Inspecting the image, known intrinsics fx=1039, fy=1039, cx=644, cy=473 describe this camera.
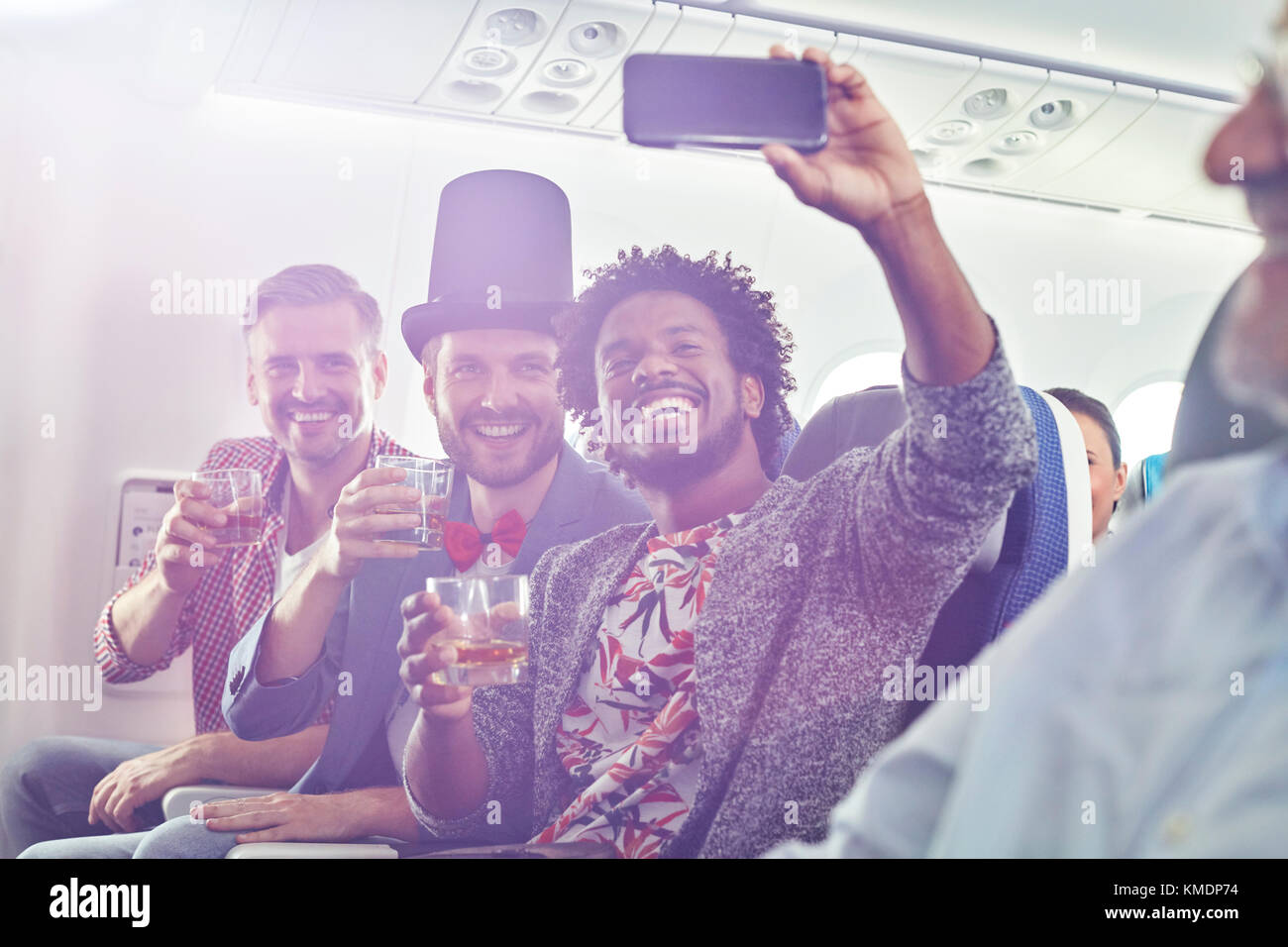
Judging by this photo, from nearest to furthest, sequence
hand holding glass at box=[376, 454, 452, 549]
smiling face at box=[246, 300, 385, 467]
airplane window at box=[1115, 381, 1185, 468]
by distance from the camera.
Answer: hand holding glass at box=[376, 454, 452, 549] < smiling face at box=[246, 300, 385, 467] < airplane window at box=[1115, 381, 1185, 468]

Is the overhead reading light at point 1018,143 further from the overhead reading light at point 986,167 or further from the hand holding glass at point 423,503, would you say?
the hand holding glass at point 423,503

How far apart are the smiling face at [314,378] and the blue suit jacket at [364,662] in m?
0.34

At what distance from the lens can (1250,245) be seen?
263 centimetres

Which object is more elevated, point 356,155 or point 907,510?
point 356,155

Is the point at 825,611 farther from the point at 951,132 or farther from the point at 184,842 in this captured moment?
the point at 951,132

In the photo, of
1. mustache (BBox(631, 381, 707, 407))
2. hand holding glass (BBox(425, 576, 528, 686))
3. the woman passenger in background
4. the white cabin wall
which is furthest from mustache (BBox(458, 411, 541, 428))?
the woman passenger in background

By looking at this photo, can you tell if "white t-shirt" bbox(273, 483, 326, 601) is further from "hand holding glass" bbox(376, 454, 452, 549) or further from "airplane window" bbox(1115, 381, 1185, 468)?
"airplane window" bbox(1115, 381, 1185, 468)

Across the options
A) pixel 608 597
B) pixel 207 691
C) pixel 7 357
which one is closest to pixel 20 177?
pixel 7 357

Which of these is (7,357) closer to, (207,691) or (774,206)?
(207,691)

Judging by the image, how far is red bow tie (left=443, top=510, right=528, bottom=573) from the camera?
78.7 inches

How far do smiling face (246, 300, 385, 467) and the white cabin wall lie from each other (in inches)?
2.0

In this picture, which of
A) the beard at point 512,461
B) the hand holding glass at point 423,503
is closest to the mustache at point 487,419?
the beard at point 512,461

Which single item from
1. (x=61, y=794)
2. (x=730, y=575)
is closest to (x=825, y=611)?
(x=730, y=575)
